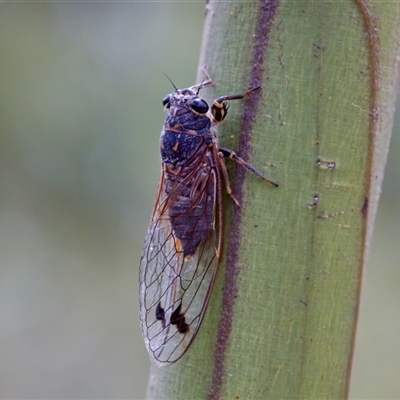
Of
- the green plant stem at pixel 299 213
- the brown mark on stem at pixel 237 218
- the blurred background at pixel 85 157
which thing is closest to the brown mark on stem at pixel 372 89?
the green plant stem at pixel 299 213

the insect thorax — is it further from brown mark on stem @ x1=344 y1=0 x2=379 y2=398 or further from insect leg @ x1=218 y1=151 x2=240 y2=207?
brown mark on stem @ x1=344 y1=0 x2=379 y2=398

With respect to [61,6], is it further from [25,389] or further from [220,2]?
[220,2]

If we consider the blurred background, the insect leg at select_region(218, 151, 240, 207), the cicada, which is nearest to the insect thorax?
the cicada

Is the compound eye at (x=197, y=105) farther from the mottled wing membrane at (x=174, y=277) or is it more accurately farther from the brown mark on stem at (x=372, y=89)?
the brown mark on stem at (x=372, y=89)

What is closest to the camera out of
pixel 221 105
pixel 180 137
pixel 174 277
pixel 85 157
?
pixel 221 105

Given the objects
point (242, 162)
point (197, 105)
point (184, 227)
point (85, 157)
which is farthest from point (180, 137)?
point (85, 157)

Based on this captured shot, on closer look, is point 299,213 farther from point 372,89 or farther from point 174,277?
point 174,277
